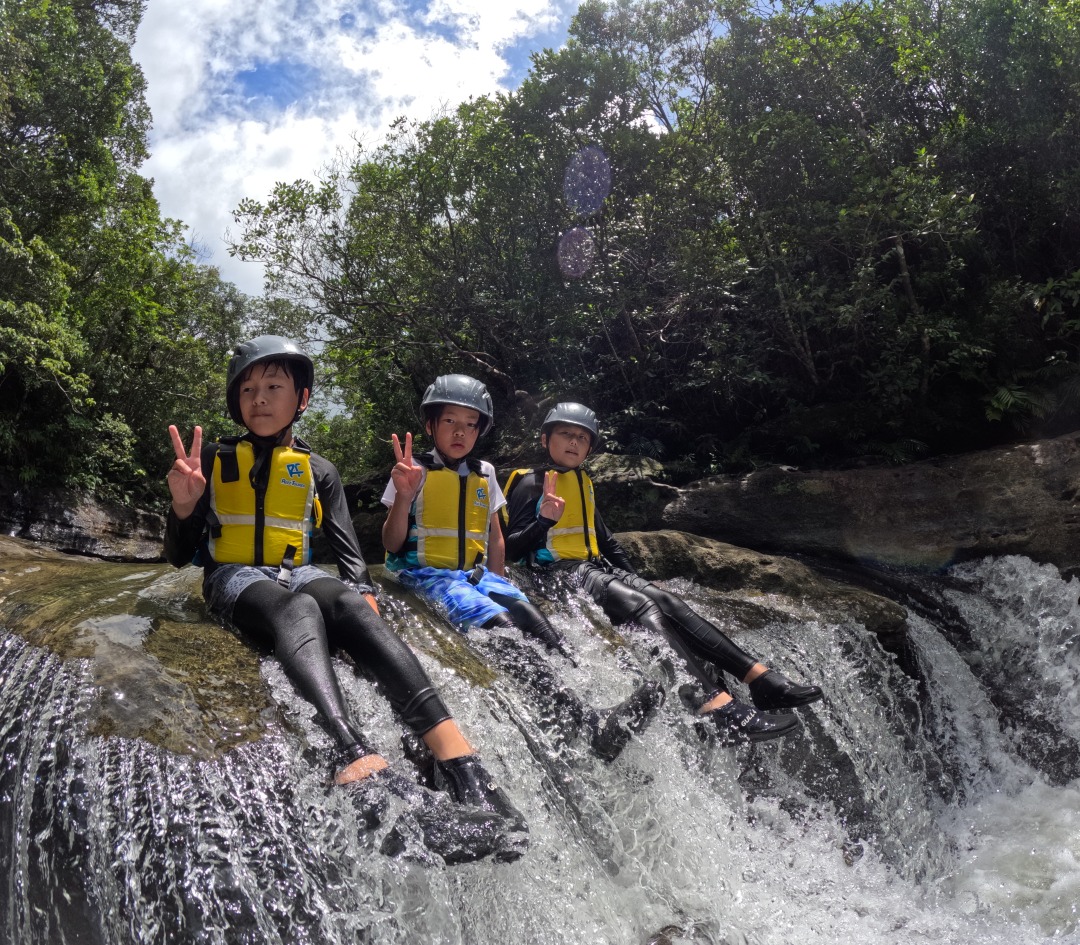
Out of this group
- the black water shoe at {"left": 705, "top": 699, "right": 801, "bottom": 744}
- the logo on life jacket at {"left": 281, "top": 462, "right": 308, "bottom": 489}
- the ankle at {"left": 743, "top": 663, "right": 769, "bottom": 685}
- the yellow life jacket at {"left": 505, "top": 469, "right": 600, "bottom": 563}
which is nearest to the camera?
the logo on life jacket at {"left": 281, "top": 462, "right": 308, "bottom": 489}

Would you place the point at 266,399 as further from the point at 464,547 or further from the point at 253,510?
the point at 464,547

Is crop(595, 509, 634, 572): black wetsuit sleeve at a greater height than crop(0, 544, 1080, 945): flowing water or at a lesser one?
greater

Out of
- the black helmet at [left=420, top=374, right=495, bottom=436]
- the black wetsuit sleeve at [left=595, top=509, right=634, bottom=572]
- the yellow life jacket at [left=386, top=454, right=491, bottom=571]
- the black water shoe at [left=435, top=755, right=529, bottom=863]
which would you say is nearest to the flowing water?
the black water shoe at [left=435, top=755, right=529, bottom=863]

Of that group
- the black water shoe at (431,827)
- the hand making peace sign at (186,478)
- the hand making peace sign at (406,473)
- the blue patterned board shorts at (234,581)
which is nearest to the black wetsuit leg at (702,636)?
the hand making peace sign at (406,473)

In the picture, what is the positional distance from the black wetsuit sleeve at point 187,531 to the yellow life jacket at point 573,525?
2422mm

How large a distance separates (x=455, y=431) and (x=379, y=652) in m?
1.91

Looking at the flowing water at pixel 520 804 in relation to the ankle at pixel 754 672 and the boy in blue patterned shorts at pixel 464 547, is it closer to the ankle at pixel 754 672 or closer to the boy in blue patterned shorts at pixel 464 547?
the boy in blue patterned shorts at pixel 464 547

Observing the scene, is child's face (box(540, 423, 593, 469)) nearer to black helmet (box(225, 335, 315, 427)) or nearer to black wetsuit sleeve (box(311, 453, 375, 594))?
black wetsuit sleeve (box(311, 453, 375, 594))

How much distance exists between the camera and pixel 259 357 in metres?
3.85

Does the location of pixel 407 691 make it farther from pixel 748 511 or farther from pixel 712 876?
pixel 748 511

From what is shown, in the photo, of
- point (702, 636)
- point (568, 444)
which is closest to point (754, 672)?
point (702, 636)

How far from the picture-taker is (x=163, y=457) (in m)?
15.4

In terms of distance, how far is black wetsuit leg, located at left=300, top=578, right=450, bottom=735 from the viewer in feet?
9.82

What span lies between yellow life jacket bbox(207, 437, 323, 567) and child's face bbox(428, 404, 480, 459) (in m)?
1.09
